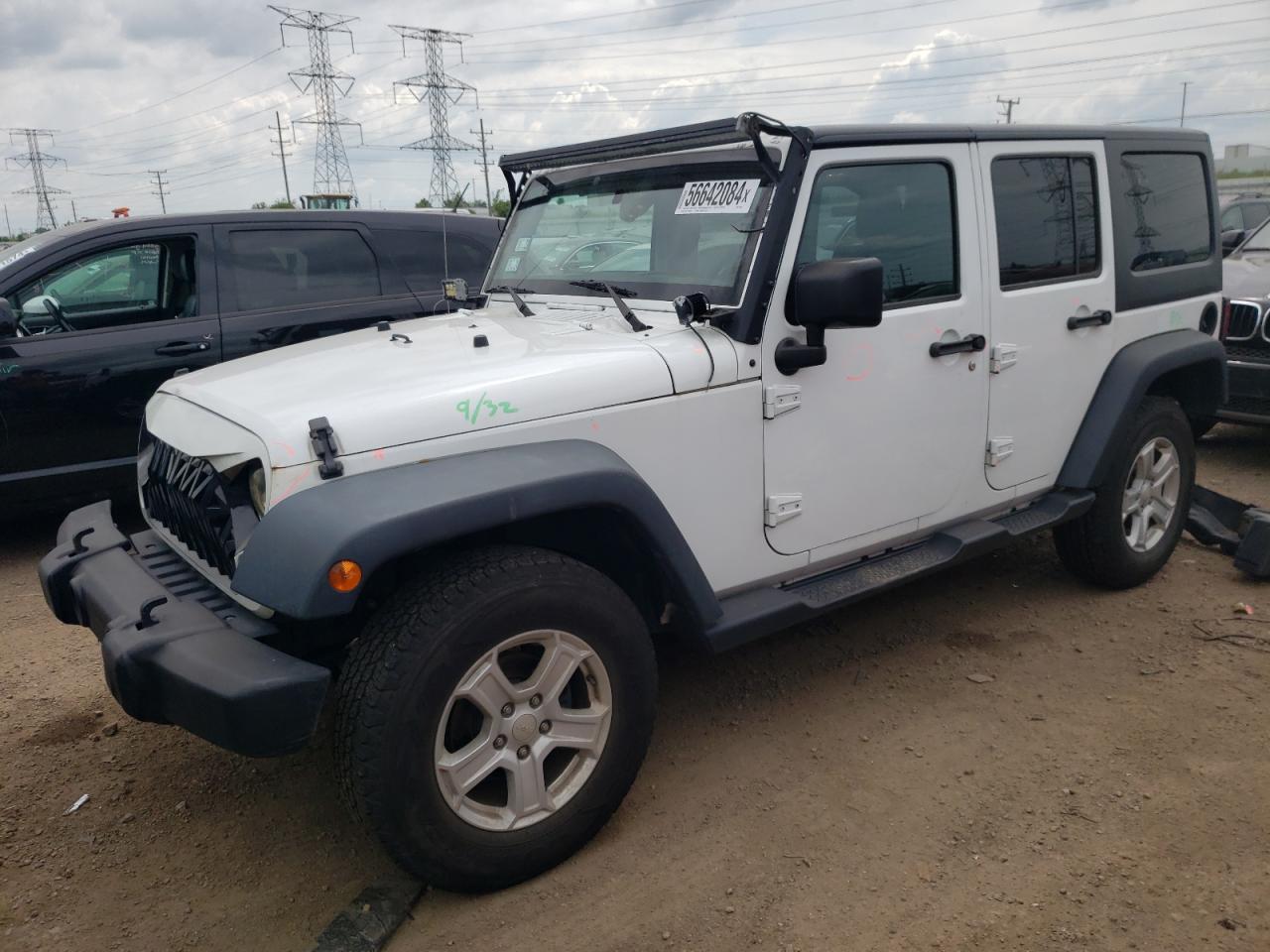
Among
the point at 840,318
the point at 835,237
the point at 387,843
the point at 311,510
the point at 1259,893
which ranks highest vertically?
the point at 835,237

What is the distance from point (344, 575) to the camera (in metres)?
2.19

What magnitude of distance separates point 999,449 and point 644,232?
1620mm

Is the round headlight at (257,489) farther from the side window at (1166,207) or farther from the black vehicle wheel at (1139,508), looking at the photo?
the side window at (1166,207)

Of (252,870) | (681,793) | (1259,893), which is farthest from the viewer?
(681,793)

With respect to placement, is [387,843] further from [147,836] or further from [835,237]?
[835,237]

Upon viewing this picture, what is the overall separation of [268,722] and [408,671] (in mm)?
322

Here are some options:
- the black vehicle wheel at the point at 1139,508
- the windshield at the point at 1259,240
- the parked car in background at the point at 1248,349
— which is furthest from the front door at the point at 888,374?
the windshield at the point at 1259,240

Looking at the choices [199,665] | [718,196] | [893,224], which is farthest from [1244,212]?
[199,665]

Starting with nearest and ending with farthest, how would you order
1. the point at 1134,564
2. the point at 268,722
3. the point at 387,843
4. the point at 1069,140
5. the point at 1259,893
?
the point at 268,722 < the point at 387,843 < the point at 1259,893 < the point at 1069,140 < the point at 1134,564

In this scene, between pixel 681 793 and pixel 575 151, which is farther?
pixel 575 151

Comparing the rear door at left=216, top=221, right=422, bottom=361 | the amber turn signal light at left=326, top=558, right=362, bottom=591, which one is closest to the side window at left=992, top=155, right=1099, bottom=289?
the amber turn signal light at left=326, top=558, right=362, bottom=591

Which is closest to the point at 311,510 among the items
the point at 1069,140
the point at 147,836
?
the point at 147,836

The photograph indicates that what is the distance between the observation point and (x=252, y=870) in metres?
2.82

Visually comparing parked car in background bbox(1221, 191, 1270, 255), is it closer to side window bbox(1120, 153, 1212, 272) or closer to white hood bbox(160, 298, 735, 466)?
side window bbox(1120, 153, 1212, 272)
